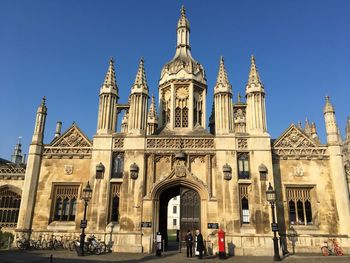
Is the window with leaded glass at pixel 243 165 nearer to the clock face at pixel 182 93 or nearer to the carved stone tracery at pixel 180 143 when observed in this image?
the carved stone tracery at pixel 180 143

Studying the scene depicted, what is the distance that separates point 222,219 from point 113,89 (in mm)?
13529

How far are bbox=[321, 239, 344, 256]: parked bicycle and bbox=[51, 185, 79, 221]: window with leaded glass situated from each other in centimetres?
1815

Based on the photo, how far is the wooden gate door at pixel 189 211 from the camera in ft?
75.1

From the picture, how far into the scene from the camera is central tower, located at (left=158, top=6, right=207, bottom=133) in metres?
27.5

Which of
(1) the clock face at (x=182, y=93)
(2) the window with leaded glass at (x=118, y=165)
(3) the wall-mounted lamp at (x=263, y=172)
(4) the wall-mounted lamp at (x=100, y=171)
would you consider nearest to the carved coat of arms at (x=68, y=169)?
(4) the wall-mounted lamp at (x=100, y=171)

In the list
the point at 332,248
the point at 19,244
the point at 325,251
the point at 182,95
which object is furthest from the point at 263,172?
the point at 19,244

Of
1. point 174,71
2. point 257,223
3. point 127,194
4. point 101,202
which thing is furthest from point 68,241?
point 174,71

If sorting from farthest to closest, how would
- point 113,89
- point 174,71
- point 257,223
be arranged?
point 174,71 < point 113,89 < point 257,223

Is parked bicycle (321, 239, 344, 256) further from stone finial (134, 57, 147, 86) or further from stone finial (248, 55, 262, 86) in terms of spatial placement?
stone finial (134, 57, 147, 86)

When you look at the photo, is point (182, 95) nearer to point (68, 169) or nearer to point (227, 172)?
point (227, 172)

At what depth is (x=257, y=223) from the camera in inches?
851

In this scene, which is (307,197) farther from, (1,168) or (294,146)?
(1,168)

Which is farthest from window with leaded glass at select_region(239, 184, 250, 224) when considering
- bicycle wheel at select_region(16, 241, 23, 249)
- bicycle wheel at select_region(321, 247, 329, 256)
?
bicycle wheel at select_region(16, 241, 23, 249)

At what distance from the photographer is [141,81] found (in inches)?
1017
